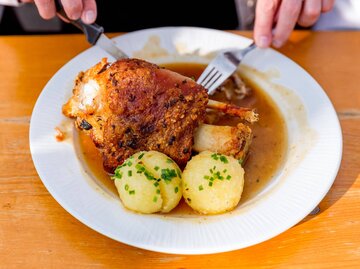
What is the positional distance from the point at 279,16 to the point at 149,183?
3.28 feet

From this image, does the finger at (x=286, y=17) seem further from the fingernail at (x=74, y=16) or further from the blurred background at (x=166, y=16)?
the fingernail at (x=74, y=16)

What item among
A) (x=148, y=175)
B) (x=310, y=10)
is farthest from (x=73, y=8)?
(x=310, y=10)

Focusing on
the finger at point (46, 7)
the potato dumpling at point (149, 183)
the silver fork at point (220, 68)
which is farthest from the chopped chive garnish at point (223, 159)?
the finger at point (46, 7)

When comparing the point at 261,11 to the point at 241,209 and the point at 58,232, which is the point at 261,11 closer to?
the point at 241,209

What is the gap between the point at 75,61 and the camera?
5.95 ft

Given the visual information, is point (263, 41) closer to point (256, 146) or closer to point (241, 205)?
point (256, 146)

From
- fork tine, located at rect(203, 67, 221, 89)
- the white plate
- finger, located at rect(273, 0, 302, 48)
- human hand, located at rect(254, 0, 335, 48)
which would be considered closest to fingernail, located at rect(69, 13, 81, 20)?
the white plate

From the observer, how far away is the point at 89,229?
1359 mm

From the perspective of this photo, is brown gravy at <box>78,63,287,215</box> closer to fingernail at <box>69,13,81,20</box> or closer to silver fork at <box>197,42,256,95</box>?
silver fork at <box>197,42,256,95</box>

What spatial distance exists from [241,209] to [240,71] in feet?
2.63

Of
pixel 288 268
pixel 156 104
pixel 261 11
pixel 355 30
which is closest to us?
pixel 288 268

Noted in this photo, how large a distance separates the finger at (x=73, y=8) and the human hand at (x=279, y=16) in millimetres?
726

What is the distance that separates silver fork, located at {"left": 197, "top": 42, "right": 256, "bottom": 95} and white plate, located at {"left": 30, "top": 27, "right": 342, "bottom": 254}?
8cm

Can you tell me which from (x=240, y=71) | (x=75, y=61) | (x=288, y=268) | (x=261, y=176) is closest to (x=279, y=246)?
(x=288, y=268)
